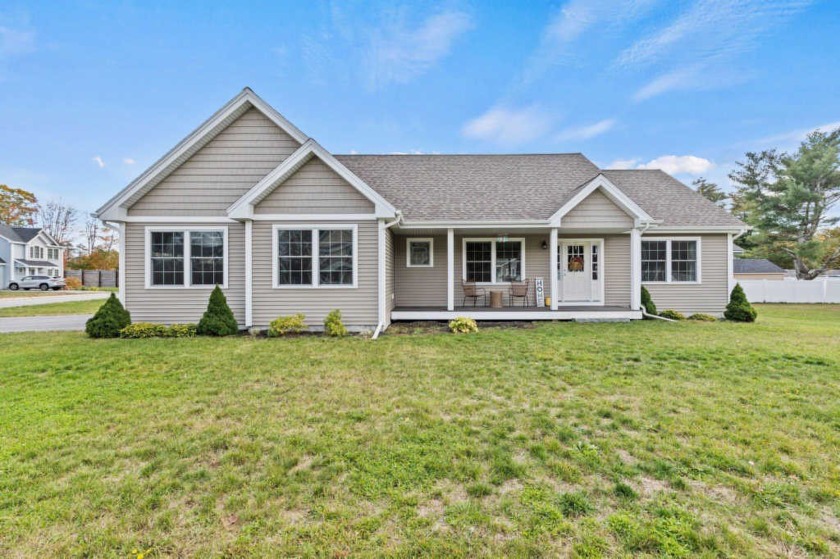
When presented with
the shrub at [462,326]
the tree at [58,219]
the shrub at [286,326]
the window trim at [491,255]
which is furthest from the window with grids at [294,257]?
the tree at [58,219]

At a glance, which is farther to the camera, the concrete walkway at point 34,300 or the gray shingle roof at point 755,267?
the gray shingle roof at point 755,267

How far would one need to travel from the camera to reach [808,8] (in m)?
11.1

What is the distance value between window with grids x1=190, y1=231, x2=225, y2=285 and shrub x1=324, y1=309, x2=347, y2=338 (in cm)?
319

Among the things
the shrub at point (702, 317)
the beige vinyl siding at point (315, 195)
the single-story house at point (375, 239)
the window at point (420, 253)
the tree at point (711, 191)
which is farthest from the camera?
the tree at point (711, 191)

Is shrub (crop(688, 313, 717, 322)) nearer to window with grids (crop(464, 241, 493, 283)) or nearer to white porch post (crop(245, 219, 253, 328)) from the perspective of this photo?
window with grids (crop(464, 241, 493, 283))

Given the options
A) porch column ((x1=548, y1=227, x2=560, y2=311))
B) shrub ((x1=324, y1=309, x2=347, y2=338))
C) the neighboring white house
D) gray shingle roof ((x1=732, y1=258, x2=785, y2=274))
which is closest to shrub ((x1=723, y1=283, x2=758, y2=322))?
porch column ((x1=548, y1=227, x2=560, y2=311))

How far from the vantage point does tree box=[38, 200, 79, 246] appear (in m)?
45.3

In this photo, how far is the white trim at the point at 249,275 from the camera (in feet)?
29.5

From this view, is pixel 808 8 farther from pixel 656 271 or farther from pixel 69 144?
pixel 69 144

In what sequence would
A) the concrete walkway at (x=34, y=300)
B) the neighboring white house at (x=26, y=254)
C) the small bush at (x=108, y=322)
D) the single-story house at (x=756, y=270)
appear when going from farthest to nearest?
1. the neighboring white house at (x=26, y=254)
2. the single-story house at (x=756, y=270)
3. the concrete walkway at (x=34, y=300)
4. the small bush at (x=108, y=322)

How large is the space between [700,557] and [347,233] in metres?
8.35

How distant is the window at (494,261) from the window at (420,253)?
1149 millimetres

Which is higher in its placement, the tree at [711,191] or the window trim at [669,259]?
the tree at [711,191]

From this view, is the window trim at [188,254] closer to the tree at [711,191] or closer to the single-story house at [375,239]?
the single-story house at [375,239]
